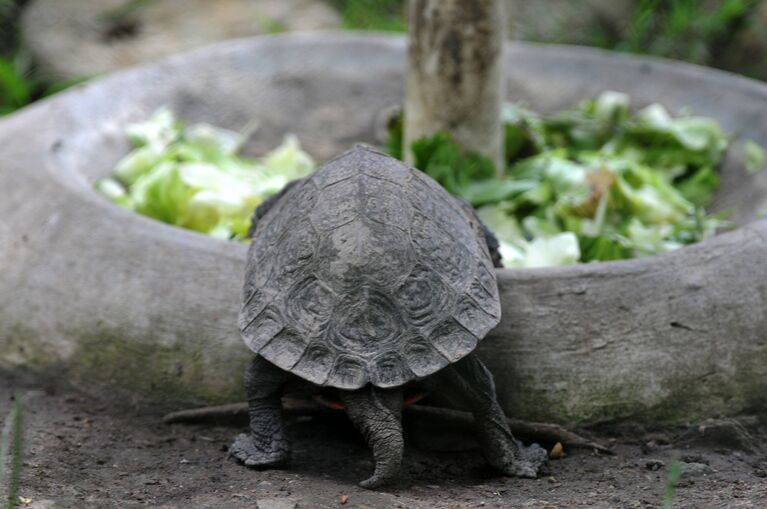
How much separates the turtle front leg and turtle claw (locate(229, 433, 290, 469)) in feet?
1.11

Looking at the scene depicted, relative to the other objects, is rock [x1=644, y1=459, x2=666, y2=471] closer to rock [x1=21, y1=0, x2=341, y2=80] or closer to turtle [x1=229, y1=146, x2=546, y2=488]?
turtle [x1=229, y1=146, x2=546, y2=488]

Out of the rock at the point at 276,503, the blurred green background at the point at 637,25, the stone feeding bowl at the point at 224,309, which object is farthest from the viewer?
the blurred green background at the point at 637,25

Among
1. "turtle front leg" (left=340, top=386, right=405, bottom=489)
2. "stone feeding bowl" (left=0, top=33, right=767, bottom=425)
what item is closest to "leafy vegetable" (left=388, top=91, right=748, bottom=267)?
"stone feeding bowl" (left=0, top=33, right=767, bottom=425)

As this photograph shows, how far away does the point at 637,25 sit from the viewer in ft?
24.7

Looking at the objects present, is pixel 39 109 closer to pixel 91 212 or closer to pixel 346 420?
pixel 91 212

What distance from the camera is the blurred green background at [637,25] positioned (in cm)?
768

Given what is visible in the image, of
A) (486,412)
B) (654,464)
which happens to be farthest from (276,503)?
(654,464)

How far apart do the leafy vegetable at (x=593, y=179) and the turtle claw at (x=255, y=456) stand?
124 cm

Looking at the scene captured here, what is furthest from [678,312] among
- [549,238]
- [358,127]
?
[358,127]

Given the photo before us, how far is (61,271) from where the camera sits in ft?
12.8

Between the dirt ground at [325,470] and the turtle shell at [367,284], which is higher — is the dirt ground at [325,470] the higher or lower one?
the lower one

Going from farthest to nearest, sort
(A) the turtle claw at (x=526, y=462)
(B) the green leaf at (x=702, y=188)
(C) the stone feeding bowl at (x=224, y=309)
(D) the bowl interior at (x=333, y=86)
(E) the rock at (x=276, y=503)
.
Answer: (D) the bowl interior at (x=333, y=86), (B) the green leaf at (x=702, y=188), (C) the stone feeding bowl at (x=224, y=309), (A) the turtle claw at (x=526, y=462), (E) the rock at (x=276, y=503)

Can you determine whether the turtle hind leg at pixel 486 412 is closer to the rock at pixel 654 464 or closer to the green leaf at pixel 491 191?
the rock at pixel 654 464

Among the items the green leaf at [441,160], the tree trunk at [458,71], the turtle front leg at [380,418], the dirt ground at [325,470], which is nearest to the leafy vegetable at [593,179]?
the green leaf at [441,160]
